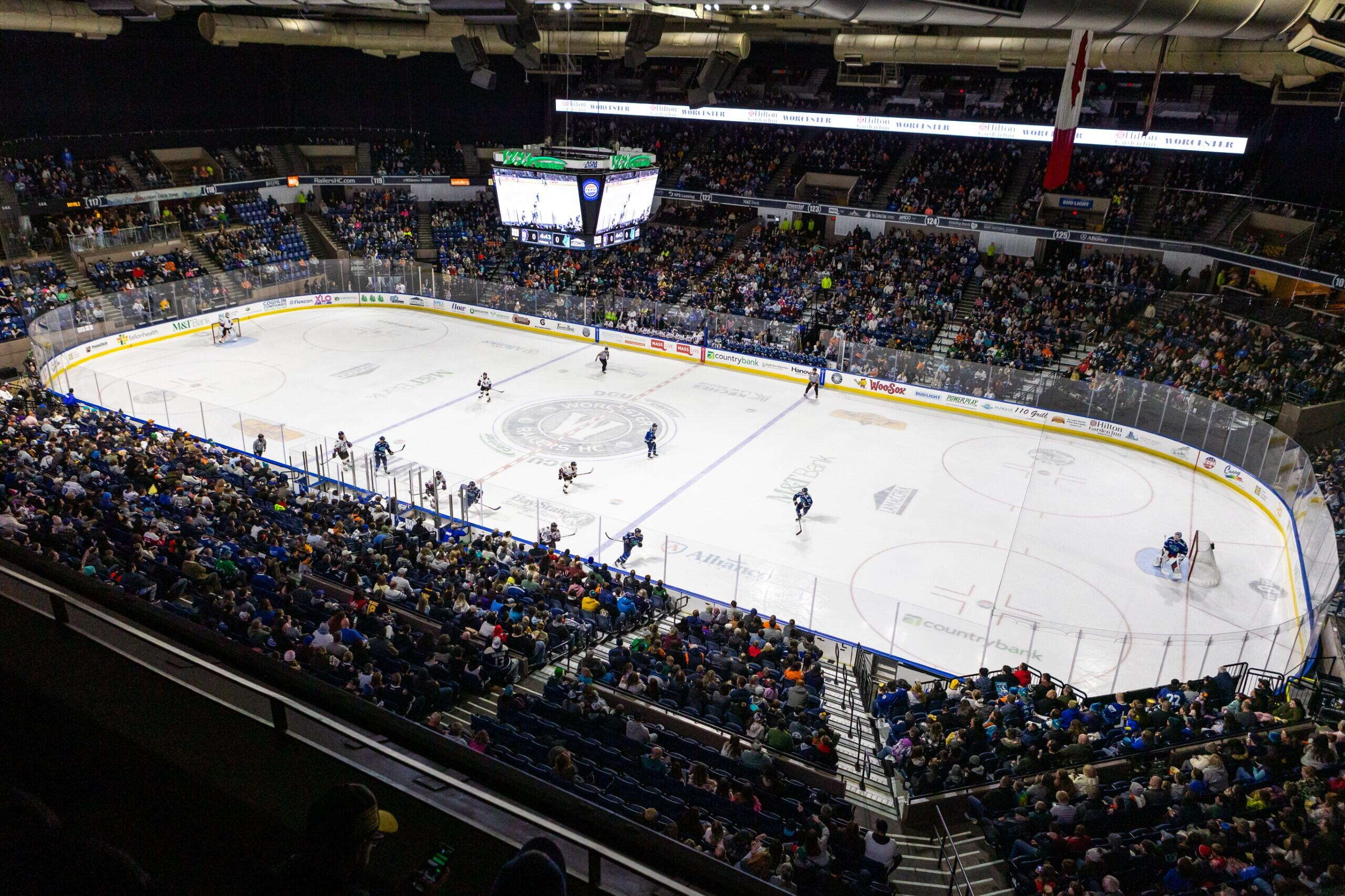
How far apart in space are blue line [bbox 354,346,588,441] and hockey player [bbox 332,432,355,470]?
7.89 ft

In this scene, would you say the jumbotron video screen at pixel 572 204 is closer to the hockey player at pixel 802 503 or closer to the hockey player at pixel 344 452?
the hockey player at pixel 344 452

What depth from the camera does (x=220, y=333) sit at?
33812mm

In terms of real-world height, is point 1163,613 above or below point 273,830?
below

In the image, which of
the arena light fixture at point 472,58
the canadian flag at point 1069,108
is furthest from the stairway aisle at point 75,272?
the canadian flag at point 1069,108

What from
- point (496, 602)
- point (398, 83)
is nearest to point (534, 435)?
point (496, 602)

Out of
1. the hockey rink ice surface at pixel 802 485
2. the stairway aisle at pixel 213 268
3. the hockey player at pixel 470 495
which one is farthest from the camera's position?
the stairway aisle at pixel 213 268

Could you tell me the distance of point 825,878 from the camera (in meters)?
7.48

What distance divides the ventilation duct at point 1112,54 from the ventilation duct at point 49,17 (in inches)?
933

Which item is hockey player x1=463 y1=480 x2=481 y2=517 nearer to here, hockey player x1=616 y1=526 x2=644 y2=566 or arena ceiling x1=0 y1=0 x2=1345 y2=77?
hockey player x1=616 y1=526 x2=644 y2=566

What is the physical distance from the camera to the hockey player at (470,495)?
20.0m

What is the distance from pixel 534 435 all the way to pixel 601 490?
14.2 feet

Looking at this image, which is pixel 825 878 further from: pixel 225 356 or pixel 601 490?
pixel 225 356

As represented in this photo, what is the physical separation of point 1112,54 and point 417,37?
25574 mm

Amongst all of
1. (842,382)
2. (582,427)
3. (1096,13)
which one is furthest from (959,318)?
(1096,13)
